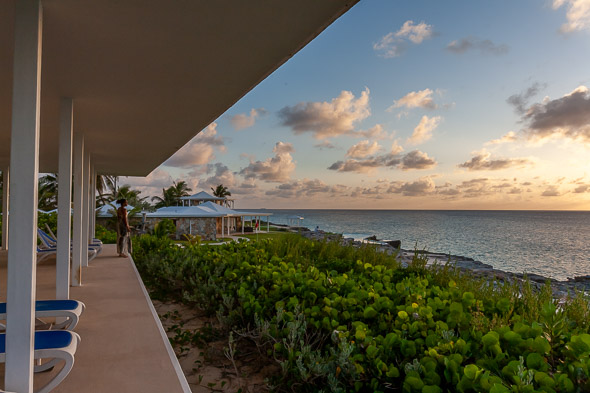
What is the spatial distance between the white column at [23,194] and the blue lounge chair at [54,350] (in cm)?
15

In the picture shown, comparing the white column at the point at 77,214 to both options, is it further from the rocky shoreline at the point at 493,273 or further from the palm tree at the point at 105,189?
the palm tree at the point at 105,189

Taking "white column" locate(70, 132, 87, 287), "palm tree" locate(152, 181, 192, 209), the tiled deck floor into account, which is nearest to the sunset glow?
"palm tree" locate(152, 181, 192, 209)

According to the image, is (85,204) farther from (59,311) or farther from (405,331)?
(405,331)

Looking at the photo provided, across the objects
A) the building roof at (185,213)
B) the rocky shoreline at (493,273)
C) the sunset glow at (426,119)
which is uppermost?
the sunset glow at (426,119)

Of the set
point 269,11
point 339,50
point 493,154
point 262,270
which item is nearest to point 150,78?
point 269,11

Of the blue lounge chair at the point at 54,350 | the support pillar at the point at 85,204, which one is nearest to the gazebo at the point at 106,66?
the blue lounge chair at the point at 54,350

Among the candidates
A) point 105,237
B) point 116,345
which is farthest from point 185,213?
point 116,345

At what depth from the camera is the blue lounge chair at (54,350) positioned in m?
2.54

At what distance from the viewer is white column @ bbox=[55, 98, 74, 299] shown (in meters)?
4.49

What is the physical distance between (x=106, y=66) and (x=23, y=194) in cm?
165

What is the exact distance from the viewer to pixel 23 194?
7.55 feet

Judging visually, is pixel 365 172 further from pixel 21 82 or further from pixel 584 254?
pixel 21 82

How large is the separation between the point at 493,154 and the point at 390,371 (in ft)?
233

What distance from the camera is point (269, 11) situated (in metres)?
2.41
